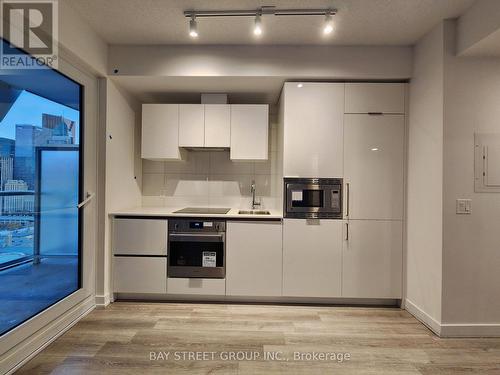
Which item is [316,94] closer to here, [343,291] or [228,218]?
[228,218]

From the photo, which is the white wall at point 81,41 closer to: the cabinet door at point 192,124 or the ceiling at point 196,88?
the ceiling at point 196,88

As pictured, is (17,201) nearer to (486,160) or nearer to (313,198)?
(313,198)

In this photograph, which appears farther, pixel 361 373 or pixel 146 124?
pixel 146 124

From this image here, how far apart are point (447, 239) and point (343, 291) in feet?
3.45

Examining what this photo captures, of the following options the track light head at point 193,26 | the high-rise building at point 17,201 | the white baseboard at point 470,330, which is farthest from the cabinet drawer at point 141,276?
the white baseboard at point 470,330

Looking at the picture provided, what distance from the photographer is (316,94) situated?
2.80 metres

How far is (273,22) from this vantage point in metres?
2.36

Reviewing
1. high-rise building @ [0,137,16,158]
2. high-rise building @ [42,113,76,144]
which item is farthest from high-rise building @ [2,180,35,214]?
high-rise building @ [42,113,76,144]

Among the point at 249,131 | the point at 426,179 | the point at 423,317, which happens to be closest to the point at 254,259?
the point at 249,131

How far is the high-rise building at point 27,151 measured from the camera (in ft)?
6.36

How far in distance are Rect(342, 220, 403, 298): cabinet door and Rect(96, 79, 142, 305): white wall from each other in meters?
2.39

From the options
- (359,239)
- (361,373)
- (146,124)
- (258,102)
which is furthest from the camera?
(258,102)

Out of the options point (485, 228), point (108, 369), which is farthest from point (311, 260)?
point (108, 369)

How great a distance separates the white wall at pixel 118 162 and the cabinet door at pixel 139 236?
0.10 metres
